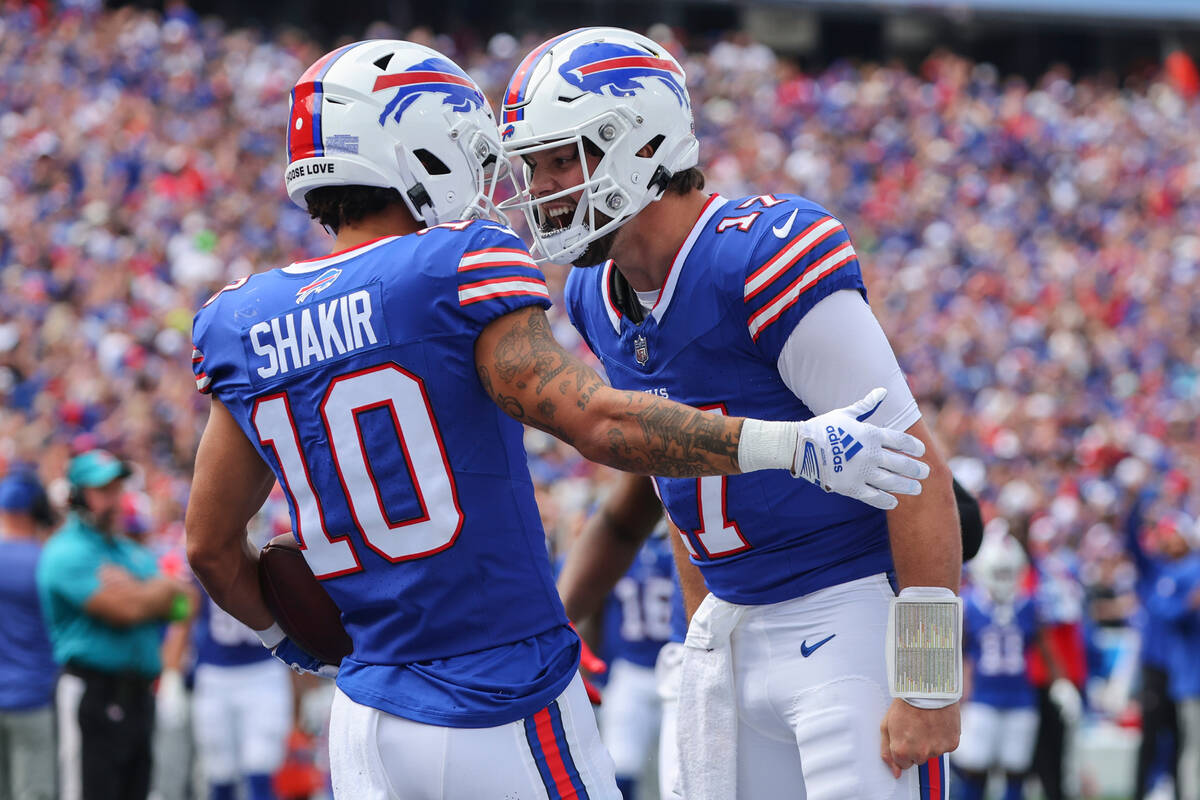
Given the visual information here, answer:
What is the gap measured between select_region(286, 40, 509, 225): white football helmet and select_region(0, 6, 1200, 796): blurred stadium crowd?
186 inches

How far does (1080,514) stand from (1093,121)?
11643 mm

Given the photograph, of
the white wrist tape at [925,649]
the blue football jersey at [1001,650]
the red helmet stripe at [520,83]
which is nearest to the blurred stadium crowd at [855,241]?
the blue football jersey at [1001,650]

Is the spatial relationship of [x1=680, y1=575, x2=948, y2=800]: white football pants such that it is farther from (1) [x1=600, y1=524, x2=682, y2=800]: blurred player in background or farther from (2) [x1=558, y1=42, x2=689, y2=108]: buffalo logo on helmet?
(1) [x1=600, y1=524, x2=682, y2=800]: blurred player in background

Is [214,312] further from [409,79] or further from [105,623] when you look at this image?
[105,623]

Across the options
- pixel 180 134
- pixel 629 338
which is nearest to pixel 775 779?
pixel 629 338

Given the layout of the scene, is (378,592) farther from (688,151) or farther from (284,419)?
(688,151)

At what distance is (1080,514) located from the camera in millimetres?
12711

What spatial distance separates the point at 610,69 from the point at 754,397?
0.71 m

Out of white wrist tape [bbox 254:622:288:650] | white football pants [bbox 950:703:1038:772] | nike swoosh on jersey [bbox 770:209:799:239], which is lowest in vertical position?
white football pants [bbox 950:703:1038:772]

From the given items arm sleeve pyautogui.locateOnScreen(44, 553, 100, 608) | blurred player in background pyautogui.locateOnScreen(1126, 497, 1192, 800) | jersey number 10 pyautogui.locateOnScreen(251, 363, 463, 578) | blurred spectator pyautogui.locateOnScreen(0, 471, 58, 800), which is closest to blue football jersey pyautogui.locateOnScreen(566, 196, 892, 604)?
jersey number 10 pyautogui.locateOnScreen(251, 363, 463, 578)

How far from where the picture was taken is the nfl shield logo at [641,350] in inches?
112

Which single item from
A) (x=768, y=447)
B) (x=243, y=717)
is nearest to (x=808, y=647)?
(x=768, y=447)

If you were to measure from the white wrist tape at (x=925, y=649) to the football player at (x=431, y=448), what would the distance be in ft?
1.06

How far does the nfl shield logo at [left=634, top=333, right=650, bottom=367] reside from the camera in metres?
Result: 2.84
